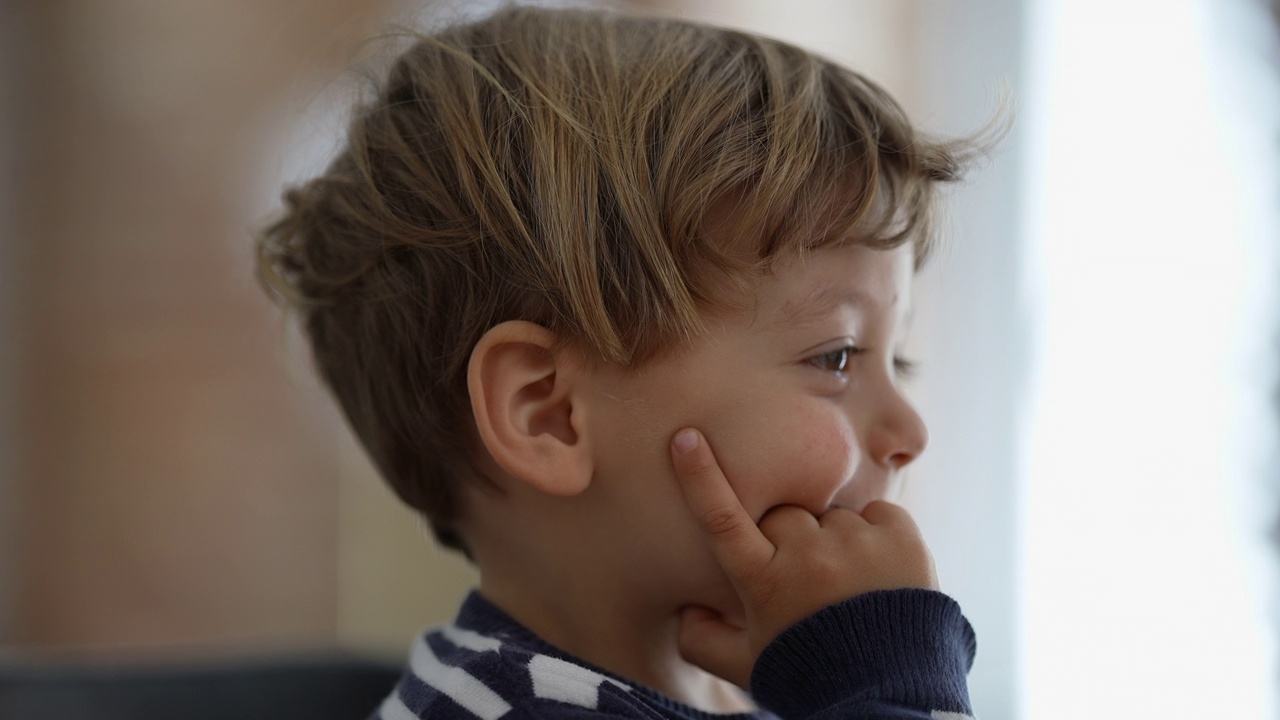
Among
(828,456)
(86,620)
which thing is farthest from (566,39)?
(86,620)

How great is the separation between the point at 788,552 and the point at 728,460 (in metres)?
0.08

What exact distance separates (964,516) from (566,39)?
1028 mm

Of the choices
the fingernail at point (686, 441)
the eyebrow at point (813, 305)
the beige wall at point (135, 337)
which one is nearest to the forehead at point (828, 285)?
the eyebrow at point (813, 305)

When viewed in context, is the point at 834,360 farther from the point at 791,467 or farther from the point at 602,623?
the point at 602,623

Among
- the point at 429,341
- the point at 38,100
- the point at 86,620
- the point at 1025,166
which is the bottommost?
the point at 86,620

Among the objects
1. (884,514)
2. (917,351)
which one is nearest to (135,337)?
(917,351)

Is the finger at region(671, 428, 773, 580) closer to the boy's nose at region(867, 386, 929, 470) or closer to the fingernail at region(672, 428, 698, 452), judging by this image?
the fingernail at region(672, 428, 698, 452)

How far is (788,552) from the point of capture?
78cm

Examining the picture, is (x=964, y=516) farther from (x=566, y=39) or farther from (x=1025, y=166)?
(x=566, y=39)

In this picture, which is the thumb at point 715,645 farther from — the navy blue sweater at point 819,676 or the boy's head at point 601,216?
the boy's head at point 601,216

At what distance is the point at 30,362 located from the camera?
2018 mm

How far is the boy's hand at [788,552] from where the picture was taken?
0.77 m

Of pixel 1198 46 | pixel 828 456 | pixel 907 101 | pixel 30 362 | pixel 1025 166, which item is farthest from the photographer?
pixel 30 362

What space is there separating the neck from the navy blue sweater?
2.9 inches
